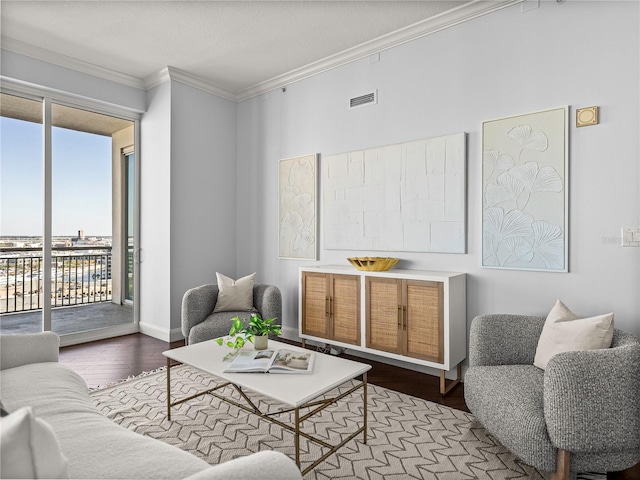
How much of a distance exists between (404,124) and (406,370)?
7.05 feet

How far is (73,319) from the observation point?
4125 mm

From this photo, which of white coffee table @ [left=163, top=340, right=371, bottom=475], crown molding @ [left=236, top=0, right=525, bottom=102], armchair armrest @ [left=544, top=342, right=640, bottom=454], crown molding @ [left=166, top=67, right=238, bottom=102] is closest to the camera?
armchair armrest @ [left=544, top=342, right=640, bottom=454]

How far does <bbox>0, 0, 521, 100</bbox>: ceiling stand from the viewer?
3012 mm

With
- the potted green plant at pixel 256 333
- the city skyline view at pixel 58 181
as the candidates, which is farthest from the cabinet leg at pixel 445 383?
the city skyline view at pixel 58 181

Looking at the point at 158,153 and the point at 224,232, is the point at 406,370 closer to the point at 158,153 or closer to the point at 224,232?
the point at 224,232

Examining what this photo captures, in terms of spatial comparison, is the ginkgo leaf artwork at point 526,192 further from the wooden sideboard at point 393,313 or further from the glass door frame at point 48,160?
the glass door frame at point 48,160

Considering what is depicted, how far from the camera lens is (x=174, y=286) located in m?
4.21

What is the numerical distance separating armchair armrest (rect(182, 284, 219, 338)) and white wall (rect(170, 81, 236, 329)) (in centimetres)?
75

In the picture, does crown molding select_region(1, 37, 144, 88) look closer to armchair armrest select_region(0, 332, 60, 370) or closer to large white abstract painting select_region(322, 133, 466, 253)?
large white abstract painting select_region(322, 133, 466, 253)

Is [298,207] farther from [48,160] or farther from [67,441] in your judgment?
[67,441]

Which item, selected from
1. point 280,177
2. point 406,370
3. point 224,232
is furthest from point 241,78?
point 406,370

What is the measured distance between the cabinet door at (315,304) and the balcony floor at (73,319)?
91.5 inches

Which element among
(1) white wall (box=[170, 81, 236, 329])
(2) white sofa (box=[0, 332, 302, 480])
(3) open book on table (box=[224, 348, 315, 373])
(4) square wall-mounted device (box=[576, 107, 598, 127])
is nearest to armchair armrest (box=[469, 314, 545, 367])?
(3) open book on table (box=[224, 348, 315, 373])

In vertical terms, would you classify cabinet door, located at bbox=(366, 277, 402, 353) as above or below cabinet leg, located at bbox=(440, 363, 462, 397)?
above
